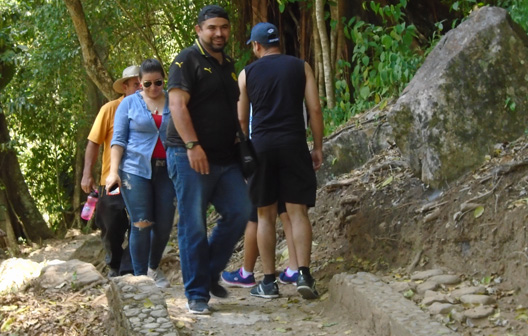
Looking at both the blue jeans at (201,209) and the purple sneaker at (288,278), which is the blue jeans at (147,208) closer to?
the blue jeans at (201,209)

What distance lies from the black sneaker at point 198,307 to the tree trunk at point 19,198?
12436mm

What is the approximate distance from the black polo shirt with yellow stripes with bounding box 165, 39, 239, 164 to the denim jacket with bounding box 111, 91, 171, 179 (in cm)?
82

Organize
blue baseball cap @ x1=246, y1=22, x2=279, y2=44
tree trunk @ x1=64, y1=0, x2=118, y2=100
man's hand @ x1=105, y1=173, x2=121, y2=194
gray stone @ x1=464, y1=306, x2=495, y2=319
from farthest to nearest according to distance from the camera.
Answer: tree trunk @ x1=64, y1=0, x2=118, y2=100
man's hand @ x1=105, y1=173, x2=121, y2=194
blue baseball cap @ x1=246, y1=22, x2=279, y2=44
gray stone @ x1=464, y1=306, x2=495, y2=319

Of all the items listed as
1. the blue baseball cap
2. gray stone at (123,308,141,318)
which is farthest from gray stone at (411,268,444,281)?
the blue baseball cap

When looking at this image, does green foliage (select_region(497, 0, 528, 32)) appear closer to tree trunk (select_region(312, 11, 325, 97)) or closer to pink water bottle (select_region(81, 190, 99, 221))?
tree trunk (select_region(312, 11, 325, 97))

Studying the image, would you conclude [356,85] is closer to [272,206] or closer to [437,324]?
[272,206]

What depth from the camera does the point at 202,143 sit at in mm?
5191

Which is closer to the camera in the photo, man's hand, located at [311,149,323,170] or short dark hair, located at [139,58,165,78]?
man's hand, located at [311,149,323,170]

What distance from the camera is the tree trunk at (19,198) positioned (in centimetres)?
1683

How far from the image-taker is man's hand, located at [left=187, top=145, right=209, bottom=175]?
5027mm

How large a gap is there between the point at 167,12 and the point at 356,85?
4.35 m

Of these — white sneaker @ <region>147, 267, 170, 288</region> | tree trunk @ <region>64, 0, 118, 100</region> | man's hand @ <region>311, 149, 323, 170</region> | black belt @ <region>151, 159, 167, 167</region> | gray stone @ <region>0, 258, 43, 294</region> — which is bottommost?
white sneaker @ <region>147, 267, 170, 288</region>

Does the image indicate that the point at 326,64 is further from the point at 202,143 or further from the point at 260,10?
the point at 202,143

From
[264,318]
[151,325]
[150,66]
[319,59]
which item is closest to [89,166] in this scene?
[150,66]
